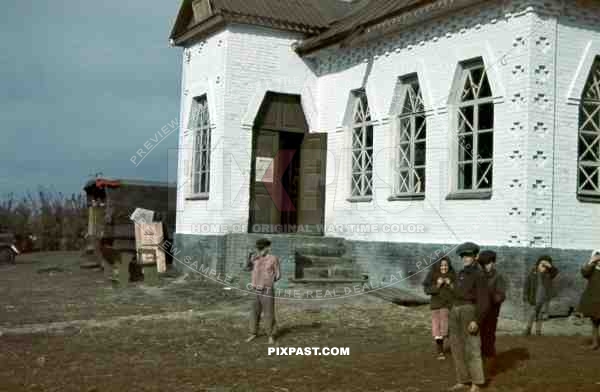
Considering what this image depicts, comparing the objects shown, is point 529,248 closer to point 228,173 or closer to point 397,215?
point 397,215

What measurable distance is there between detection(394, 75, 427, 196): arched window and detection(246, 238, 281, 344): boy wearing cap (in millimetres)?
4972

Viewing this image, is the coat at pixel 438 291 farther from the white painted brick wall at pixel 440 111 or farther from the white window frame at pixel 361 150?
the white window frame at pixel 361 150

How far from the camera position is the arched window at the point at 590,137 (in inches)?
479

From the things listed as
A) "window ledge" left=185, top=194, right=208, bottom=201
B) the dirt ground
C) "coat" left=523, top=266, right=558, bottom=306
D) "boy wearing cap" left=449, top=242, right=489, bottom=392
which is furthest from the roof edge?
"boy wearing cap" left=449, top=242, right=489, bottom=392

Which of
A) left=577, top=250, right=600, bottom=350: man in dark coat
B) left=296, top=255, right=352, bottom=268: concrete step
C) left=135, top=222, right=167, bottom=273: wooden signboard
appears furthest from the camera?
left=135, top=222, right=167, bottom=273: wooden signboard

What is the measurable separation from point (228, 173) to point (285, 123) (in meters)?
1.83

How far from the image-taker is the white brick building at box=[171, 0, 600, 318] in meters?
11.8

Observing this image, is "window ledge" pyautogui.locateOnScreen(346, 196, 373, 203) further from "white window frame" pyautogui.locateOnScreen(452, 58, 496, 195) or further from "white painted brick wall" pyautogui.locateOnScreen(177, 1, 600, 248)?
"white window frame" pyautogui.locateOnScreen(452, 58, 496, 195)

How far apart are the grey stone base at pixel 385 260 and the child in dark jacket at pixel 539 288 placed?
35.8 inches

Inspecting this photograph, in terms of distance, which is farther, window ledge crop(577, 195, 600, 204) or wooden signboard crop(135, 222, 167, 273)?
wooden signboard crop(135, 222, 167, 273)

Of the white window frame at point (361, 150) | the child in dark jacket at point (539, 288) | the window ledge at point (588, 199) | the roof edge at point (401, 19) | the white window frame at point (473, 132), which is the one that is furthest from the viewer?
the white window frame at point (361, 150)

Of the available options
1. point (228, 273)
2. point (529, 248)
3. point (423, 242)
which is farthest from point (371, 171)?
point (529, 248)

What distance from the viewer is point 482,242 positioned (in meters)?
12.3

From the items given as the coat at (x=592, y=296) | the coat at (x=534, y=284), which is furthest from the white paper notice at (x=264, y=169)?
the coat at (x=592, y=296)
